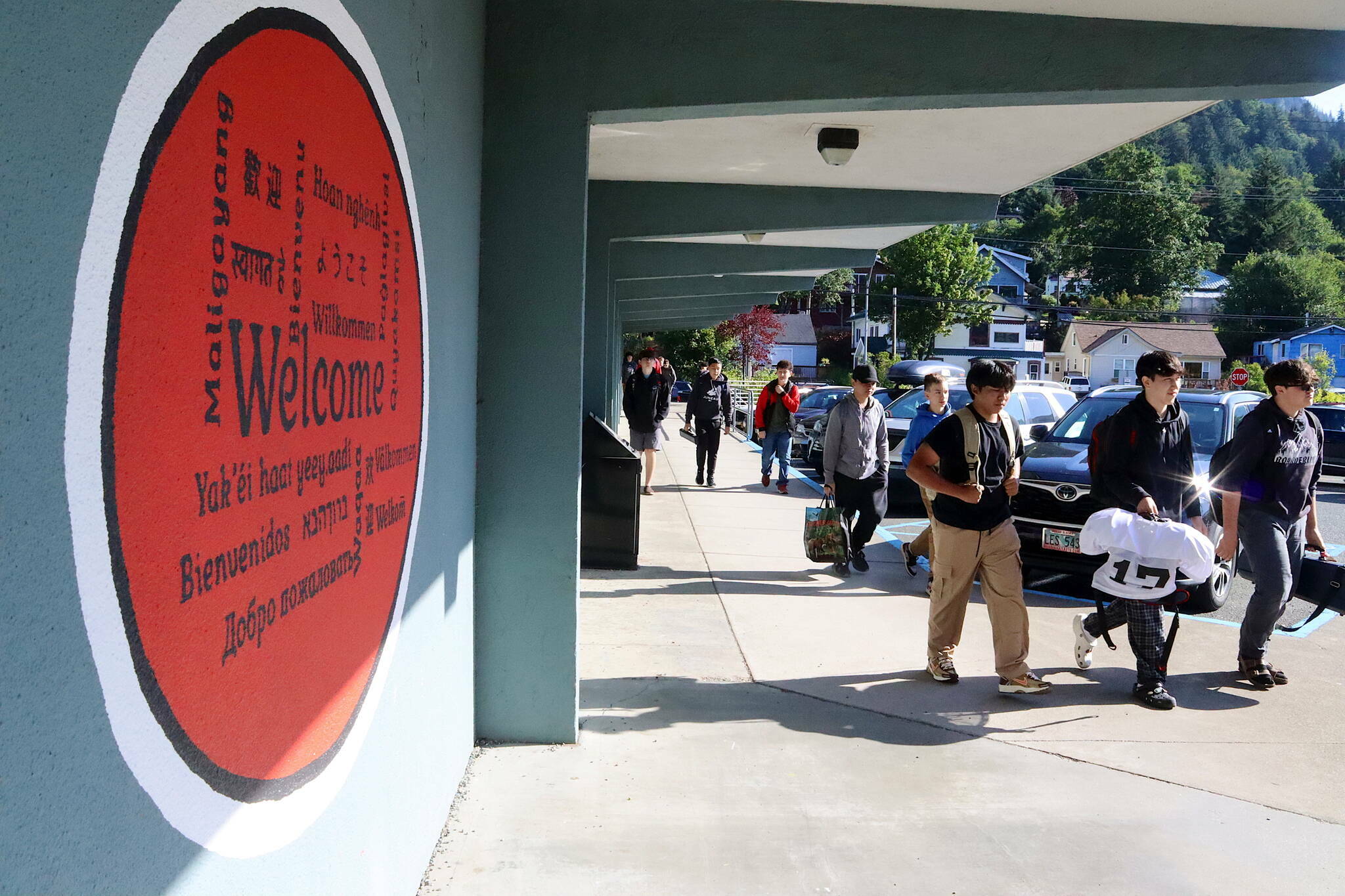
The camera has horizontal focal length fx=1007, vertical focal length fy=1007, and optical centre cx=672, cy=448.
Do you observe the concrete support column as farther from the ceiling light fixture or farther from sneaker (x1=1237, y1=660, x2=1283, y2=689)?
sneaker (x1=1237, y1=660, x2=1283, y2=689)

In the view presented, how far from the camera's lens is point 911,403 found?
54.9 ft

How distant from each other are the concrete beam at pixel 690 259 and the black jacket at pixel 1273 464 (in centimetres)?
699

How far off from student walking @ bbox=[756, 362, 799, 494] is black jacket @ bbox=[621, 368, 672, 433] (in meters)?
1.62

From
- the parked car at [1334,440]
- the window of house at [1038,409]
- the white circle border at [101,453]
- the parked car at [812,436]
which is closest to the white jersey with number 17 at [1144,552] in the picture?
the white circle border at [101,453]

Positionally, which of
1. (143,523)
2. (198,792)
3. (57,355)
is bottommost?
(198,792)

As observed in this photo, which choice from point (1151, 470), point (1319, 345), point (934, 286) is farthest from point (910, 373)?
point (1319, 345)

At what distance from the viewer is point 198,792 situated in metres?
1.69

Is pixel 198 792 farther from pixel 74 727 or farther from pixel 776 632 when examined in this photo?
pixel 776 632

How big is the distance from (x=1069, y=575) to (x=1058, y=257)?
112494mm

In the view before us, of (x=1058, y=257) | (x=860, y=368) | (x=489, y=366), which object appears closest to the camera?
(x=489, y=366)

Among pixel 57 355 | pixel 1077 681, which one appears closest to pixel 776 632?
pixel 1077 681

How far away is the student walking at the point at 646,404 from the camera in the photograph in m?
12.3

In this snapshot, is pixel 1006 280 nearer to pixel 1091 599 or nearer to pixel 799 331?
pixel 799 331

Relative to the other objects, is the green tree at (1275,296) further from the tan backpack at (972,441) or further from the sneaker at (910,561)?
the tan backpack at (972,441)
